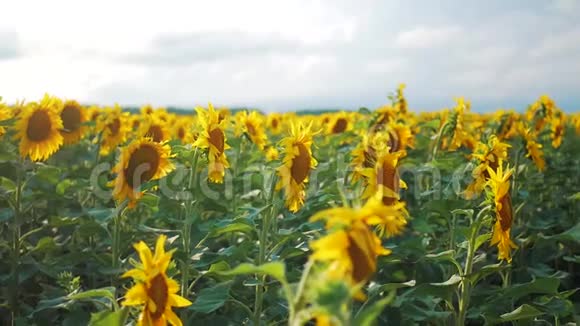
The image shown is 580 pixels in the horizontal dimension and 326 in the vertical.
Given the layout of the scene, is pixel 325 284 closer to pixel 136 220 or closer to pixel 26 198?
pixel 26 198

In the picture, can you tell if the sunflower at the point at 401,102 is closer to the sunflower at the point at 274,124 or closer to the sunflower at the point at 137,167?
the sunflower at the point at 274,124

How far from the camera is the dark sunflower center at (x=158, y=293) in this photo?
2189 mm

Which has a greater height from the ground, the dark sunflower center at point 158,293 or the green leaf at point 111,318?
the dark sunflower center at point 158,293

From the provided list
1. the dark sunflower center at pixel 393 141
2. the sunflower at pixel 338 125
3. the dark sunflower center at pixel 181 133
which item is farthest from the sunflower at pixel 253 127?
the sunflower at pixel 338 125

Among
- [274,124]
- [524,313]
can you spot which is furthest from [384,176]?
[274,124]

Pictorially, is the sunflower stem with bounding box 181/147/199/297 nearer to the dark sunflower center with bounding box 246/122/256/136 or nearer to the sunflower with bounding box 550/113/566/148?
the dark sunflower center with bounding box 246/122/256/136

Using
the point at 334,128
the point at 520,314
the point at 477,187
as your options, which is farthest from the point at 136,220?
the point at 334,128

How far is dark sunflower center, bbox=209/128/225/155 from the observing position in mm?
3513

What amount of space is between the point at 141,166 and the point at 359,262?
2.12m

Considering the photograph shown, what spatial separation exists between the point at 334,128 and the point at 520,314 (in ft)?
18.1

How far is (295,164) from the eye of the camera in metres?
3.38

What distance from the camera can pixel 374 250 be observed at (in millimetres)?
1606

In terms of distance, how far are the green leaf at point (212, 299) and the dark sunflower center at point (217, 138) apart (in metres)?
0.88

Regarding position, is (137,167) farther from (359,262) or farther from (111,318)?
(359,262)
